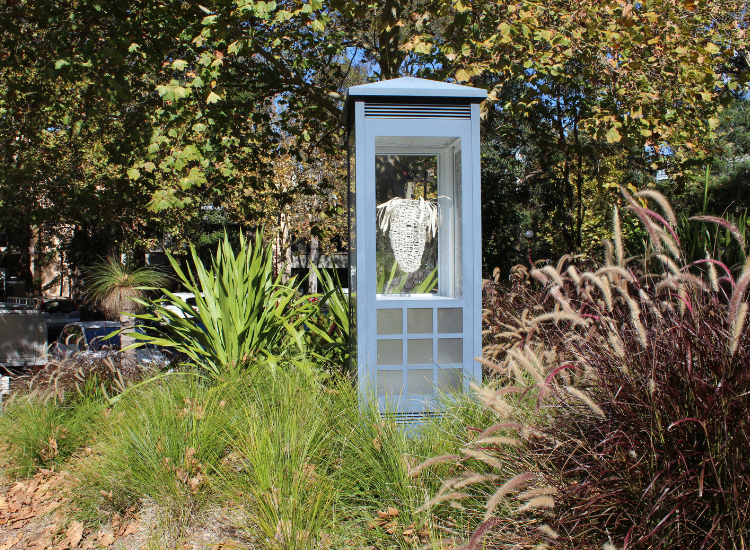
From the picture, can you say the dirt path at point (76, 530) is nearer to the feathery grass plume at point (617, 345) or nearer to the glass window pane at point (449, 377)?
the feathery grass plume at point (617, 345)

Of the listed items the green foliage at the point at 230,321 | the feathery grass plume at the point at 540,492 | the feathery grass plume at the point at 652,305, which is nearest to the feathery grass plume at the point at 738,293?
the feathery grass plume at the point at 652,305

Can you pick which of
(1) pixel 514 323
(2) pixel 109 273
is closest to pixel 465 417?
(1) pixel 514 323

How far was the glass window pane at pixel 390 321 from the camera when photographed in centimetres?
440

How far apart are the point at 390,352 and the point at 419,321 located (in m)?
0.33

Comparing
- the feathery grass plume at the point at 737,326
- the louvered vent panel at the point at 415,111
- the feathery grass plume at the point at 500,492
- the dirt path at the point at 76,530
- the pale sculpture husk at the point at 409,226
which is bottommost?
the dirt path at the point at 76,530

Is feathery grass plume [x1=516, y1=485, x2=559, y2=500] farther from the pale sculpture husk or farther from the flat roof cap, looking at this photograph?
the flat roof cap

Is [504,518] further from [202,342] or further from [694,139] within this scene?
[694,139]

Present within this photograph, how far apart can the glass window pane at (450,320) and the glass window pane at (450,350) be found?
74 mm

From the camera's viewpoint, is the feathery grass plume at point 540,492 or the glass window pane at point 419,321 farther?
the glass window pane at point 419,321

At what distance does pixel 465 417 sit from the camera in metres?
3.14

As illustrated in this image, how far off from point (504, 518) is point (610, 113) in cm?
612

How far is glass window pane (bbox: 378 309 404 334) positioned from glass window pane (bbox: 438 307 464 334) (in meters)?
0.31

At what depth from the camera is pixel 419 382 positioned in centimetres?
453

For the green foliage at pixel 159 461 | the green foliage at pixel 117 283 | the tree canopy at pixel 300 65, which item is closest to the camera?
the green foliage at pixel 159 461
